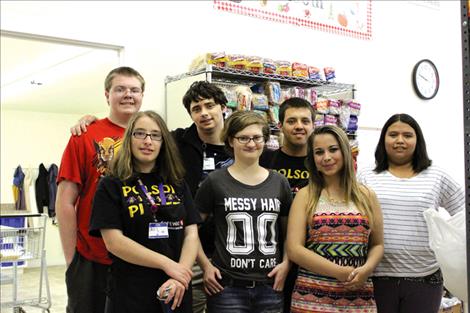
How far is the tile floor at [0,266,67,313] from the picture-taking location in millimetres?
5035

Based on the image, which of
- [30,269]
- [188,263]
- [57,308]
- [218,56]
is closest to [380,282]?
[188,263]

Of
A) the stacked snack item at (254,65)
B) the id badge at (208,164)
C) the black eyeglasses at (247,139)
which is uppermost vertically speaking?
the stacked snack item at (254,65)

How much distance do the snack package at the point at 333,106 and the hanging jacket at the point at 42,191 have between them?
4.69m

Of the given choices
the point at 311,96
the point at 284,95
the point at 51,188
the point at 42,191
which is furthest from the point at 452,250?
the point at 42,191

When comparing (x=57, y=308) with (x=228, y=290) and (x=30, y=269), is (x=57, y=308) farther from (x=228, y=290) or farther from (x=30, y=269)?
(x=228, y=290)

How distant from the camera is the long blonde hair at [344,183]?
210 cm

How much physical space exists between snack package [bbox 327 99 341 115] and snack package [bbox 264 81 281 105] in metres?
0.49

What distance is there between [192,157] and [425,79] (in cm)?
399

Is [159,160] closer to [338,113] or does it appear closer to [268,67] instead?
[268,67]

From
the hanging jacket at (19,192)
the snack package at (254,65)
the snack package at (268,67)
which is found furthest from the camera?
the hanging jacket at (19,192)

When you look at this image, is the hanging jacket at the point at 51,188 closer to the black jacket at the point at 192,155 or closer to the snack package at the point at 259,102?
the snack package at the point at 259,102

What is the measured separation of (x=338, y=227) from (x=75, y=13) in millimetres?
2599

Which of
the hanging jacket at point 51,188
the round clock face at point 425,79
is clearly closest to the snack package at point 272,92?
the round clock face at point 425,79

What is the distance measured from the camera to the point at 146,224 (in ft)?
6.07
